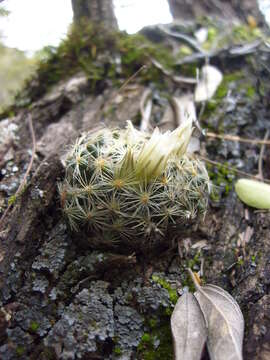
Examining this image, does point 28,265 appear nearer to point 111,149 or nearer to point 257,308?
point 111,149

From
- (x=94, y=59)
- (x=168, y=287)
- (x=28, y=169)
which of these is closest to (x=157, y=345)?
(x=168, y=287)

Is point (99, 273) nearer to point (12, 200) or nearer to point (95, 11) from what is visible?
point (12, 200)

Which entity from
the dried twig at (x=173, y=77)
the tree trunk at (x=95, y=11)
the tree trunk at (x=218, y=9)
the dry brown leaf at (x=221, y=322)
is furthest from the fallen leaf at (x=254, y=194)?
the tree trunk at (x=218, y=9)

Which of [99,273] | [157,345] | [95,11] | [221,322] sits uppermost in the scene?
[95,11]

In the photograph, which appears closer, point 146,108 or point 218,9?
point 146,108

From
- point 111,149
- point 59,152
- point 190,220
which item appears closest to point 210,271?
point 190,220

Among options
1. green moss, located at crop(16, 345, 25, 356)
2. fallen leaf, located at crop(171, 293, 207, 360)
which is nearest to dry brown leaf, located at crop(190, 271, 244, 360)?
fallen leaf, located at crop(171, 293, 207, 360)
